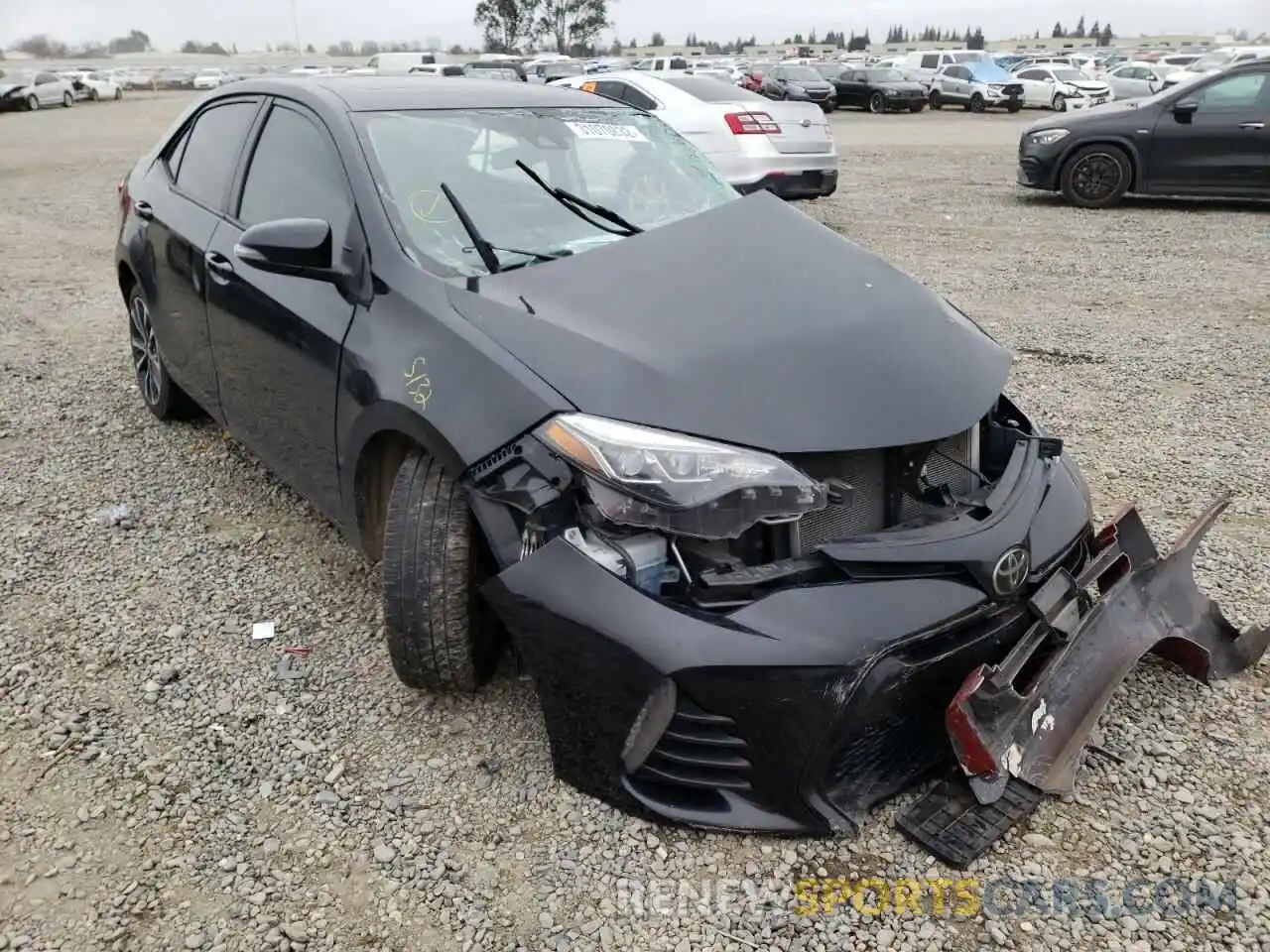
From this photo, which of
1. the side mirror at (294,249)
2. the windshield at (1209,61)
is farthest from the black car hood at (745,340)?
the windshield at (1209,61)

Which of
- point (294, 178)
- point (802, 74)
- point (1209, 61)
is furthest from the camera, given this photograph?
point (1209, 61)

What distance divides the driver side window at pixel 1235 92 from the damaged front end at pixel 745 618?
406 inches

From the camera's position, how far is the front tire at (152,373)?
4.69 meters

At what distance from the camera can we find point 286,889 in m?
2.25

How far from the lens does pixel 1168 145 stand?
10.7 metres

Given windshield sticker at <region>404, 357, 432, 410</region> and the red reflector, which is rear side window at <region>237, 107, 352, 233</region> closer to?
windshield sticker at <region>404, 357, 432, 410</region>

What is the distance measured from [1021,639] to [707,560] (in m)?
0.75

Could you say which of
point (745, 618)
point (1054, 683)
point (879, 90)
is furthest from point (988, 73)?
point (745, 618)

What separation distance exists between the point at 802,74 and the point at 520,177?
29.6m

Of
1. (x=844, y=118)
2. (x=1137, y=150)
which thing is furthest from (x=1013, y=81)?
(x=1137, y=150)

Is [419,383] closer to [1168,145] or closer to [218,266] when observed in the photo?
[218,266]

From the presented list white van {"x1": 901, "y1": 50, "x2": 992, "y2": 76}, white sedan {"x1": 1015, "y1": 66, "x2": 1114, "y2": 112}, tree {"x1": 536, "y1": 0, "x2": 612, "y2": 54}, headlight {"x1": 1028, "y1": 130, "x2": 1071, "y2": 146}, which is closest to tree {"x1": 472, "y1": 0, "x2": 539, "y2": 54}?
tree {"x1": 536, "y1": 0, "x2": 612, "y2": 54}

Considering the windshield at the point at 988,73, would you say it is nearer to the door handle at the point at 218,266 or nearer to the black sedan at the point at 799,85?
the black sedan at the point at 799,85

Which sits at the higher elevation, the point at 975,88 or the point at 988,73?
the point at 988,73
